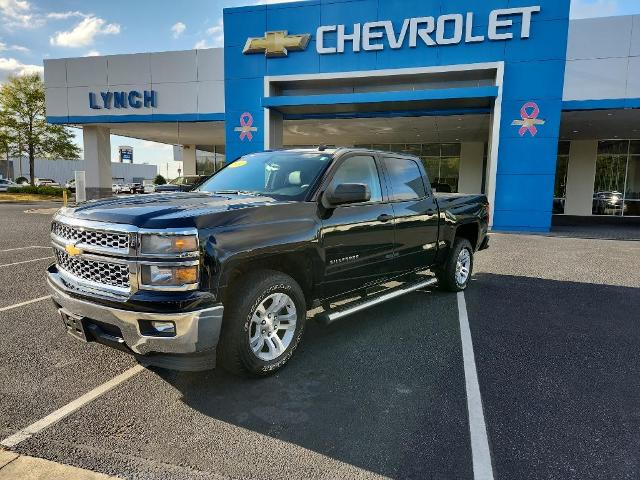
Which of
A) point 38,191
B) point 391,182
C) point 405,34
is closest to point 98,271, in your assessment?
point 391,182

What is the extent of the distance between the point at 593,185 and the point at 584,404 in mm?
25325

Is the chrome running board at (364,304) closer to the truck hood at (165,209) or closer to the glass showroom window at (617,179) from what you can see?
the truck hood at (165,209)

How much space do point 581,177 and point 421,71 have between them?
14.3 meters

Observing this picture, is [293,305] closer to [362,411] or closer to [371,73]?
[362,411]

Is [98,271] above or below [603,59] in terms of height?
below

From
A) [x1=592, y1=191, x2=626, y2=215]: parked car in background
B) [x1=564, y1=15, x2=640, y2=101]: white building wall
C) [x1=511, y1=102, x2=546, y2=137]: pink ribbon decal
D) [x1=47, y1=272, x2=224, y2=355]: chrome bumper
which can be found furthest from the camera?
[x1=592, y1=191, x2=626, y2=215]: parked car in background

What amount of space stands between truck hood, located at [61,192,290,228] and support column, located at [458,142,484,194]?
27.6 m

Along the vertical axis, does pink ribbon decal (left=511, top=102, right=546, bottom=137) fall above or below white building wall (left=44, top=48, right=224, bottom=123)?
below

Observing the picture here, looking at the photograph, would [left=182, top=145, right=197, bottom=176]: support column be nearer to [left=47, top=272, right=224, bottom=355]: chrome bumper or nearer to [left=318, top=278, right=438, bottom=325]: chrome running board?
[left=318, top=278, right=438, bottom=325]: chrome running board

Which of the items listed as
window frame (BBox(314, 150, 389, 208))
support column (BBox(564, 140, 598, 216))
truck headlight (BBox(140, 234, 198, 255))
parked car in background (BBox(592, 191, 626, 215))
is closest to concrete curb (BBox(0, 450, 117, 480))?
truck headlight (BBox(140, 234, 198, 255))

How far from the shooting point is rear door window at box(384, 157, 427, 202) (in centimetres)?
539

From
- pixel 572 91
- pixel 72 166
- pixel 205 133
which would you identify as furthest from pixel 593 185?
pixel 72 166

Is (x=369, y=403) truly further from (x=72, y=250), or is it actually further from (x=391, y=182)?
(x=391, y=182)

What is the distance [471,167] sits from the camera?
29.8m
